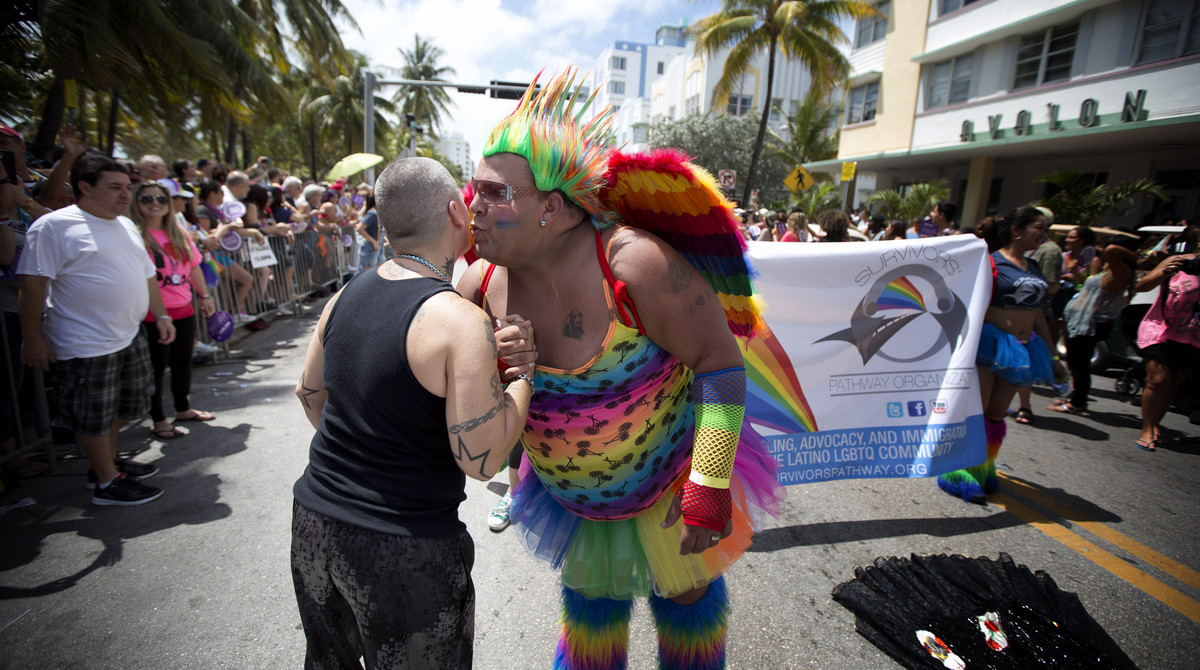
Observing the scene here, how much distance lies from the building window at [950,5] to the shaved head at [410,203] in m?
20.7

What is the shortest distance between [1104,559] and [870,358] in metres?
1.65

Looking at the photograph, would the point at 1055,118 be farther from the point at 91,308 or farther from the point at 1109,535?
the point at 91,308

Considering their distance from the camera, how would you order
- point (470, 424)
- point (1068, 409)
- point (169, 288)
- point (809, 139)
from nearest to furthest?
1. point (470, 424)
2. point (169, 288)
3. point (1068, 409)
4. point (809, 139)

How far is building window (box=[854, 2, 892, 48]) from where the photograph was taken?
19.8 metres

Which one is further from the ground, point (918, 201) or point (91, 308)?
point (918, 201)

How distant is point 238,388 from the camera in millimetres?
5574

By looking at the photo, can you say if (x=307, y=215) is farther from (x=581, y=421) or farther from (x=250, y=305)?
(x=581, y=421)

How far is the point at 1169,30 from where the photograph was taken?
39.2 ft

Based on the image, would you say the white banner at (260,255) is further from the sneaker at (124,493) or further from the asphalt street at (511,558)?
the sneaker at (124,493)

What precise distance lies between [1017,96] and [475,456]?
19.0 meters

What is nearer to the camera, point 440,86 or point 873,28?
point 440,86

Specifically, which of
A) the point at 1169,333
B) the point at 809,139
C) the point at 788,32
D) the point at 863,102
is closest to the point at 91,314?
the point at 1169,333

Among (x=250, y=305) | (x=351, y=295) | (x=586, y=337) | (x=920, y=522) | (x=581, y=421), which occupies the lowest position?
(x=920, y=522)

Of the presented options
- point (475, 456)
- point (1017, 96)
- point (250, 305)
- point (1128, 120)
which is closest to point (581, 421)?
point (475, 456)
